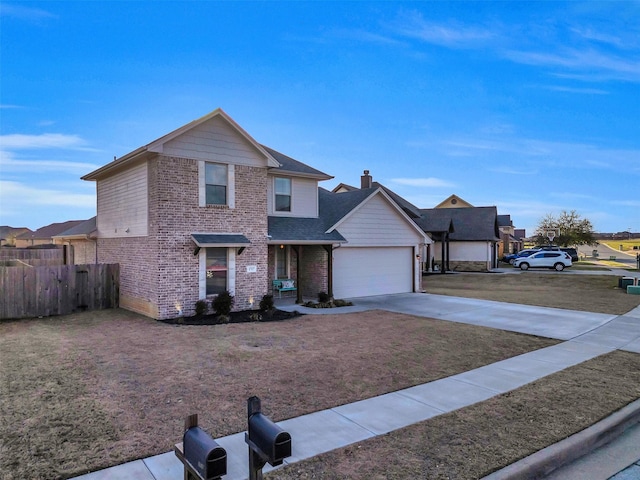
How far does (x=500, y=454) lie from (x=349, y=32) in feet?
54.3

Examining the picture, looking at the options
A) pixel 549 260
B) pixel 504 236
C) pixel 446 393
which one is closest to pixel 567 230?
pixel 504 236

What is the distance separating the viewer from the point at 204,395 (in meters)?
6.24

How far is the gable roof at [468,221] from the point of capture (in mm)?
37438

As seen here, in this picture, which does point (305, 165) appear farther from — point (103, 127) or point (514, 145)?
point (514, 145)

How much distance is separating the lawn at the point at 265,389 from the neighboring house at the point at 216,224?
2.51m

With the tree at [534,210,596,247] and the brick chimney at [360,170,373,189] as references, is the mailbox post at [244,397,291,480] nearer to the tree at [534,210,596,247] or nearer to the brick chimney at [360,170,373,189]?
the brick chimney at [360,170,373,189]

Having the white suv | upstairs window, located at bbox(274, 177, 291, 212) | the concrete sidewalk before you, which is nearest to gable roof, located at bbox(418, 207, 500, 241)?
the white suv

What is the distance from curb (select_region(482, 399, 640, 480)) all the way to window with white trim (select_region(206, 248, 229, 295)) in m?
11.4

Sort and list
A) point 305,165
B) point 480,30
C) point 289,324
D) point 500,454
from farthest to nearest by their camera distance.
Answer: point 305,165 < point 480,30 < point 289,324 < point 500,454

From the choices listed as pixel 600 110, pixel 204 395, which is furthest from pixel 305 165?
pixel 600 110

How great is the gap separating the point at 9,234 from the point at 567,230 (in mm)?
99825

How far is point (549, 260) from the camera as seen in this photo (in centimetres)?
3725

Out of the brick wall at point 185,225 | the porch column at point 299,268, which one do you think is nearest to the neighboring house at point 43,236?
the porch column at point 299,268

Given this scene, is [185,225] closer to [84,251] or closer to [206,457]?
[84,251]
